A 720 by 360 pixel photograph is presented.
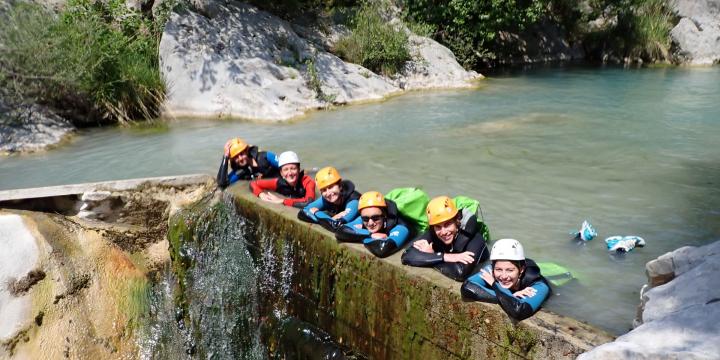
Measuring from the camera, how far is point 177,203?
646 cm

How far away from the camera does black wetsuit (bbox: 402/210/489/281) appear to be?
12.7 feet

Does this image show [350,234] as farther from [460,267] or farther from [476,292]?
[476,292]

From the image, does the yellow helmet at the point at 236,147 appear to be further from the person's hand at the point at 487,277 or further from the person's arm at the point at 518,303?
the person's arm at the point at 518,303

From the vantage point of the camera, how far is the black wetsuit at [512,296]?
11.0 feet

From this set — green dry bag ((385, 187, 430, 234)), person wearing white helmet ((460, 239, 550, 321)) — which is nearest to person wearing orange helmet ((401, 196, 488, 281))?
person wearing white helmet ((460, 239, 550, 321))

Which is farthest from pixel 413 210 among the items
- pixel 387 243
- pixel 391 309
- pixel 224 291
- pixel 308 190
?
pixel 224 291

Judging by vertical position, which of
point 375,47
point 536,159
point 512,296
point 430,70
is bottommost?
point 536,159

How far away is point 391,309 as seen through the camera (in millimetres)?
4172

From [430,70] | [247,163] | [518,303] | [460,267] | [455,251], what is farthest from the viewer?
[430,70]

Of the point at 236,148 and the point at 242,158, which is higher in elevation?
the point at 236,148

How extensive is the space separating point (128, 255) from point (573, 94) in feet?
36.0

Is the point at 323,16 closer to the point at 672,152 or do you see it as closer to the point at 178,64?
the point at 178,64

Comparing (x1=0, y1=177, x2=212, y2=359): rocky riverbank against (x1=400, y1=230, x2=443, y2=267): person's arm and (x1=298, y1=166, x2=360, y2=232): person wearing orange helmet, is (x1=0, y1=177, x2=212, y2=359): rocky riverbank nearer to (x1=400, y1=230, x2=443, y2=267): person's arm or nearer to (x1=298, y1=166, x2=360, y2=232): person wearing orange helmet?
(x1=298, y1=166, x2=360, y2=232): person wearing orange helmet

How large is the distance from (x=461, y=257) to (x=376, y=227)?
0.88 m
